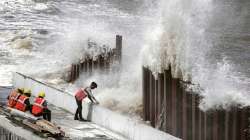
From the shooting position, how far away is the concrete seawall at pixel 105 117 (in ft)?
39.1

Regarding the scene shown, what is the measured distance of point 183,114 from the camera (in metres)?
12.7

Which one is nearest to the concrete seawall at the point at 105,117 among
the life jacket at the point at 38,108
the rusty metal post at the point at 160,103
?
the rusty metal post at the point at 160,103

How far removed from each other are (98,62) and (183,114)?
291 inches

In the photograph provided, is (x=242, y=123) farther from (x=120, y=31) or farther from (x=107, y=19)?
(x=107, y=19)

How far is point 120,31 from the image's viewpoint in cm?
3669

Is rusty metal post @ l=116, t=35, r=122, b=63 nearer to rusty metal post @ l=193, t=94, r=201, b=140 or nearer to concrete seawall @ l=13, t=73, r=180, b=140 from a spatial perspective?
concrete seawall @ l=13, t=73, r=180, b=140

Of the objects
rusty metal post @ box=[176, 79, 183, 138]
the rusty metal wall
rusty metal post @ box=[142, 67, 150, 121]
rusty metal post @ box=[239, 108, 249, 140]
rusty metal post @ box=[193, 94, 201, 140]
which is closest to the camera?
rusty metal post @ box=[239, 108, 249, 140]

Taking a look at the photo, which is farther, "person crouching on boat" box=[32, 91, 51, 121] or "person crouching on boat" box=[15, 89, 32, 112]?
"person crouching on boat" box=[15, 89, 32, 112]

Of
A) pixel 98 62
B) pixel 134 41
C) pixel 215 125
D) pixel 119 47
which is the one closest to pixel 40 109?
pixel 215 125

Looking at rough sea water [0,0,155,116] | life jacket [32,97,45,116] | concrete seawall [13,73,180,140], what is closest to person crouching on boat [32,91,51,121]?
life jacket [32,97,45,116]

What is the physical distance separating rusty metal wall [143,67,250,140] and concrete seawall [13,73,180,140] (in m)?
1.10

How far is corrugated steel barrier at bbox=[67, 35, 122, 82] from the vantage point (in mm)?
18594

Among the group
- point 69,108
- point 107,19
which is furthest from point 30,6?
point 69,108

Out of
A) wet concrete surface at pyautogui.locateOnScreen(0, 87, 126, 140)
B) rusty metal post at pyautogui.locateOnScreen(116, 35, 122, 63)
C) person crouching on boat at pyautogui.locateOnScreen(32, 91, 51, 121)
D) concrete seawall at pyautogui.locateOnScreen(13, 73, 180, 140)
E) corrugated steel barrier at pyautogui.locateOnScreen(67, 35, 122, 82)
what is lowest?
wet concrete surface at pyautogui.locateOnScreen(0, 87, 126, 140)
